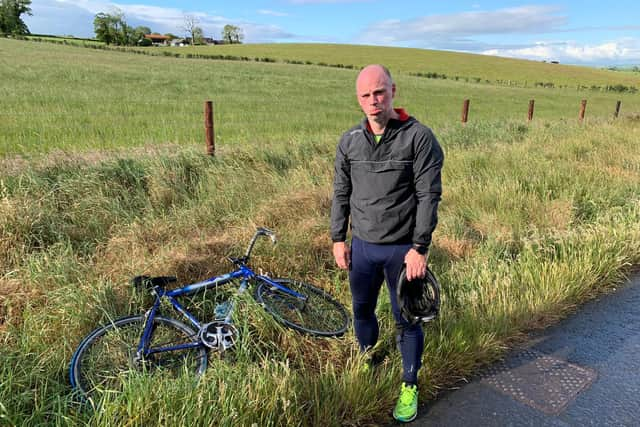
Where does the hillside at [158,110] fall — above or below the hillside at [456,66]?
below

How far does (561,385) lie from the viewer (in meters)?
2.87

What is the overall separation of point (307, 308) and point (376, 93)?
6.28ft

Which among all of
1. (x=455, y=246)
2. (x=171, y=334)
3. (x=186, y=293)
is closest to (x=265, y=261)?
(x=186, y=293)

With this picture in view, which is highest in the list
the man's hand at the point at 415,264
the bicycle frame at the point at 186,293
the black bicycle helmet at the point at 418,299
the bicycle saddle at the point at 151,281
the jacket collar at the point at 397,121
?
the jacket collar at the point at 397,121

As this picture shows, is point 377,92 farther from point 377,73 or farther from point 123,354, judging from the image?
point 123,354

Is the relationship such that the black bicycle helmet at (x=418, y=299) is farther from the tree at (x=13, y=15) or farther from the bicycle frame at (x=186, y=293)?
the tree at (x=13, y=15)

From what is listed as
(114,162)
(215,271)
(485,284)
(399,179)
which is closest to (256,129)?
(114,162)

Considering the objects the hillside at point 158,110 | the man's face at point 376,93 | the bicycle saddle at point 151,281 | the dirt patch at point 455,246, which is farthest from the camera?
the hillside at point 158,110

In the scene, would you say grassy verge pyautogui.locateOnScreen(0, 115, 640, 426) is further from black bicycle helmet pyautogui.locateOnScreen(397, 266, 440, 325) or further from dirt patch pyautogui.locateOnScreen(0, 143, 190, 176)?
black bicycle helmet pyautogui.locateOnScreen(397, 266, 440, 325)

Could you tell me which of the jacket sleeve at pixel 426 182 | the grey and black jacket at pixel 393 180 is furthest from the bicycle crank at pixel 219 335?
the jacket sleeve at pixel 426 182

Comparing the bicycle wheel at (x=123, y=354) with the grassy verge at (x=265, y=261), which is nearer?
the grassy verge at (x=265, y=261)

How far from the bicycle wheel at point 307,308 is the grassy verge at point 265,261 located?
0.16m

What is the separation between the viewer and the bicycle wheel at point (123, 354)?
2680 millimetres

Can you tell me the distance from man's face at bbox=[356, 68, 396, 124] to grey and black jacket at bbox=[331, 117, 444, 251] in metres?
0.09
